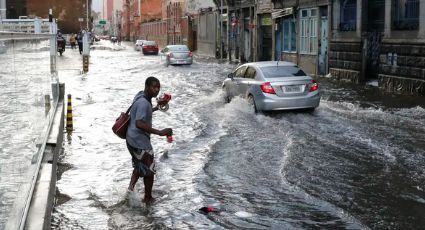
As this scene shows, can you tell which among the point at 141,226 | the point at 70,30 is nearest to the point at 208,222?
the point at 141,226

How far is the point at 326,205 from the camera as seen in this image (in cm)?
789

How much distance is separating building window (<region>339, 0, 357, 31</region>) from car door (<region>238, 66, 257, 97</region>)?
12.5 m

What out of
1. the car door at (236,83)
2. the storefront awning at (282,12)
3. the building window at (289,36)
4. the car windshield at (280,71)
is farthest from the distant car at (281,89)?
the building window at (289,36)

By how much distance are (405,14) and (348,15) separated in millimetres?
5941

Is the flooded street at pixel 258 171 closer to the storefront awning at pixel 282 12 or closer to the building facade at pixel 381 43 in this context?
the building facade at pixel 381 43

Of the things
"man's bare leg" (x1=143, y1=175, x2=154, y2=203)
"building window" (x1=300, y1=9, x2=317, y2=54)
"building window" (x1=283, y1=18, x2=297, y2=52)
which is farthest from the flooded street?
"building window" (x1=283, y1=18, x2=297, y2=52)

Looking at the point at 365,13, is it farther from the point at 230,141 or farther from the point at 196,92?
the point at 230,141

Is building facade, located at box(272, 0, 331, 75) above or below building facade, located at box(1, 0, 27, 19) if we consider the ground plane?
below

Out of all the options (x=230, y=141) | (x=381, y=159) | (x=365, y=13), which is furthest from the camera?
(x=365, y=13)

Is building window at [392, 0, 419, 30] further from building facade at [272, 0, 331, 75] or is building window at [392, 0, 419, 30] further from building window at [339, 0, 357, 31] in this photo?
building facade at [272, 0, 331, 75]

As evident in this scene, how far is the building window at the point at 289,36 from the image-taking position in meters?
37.5

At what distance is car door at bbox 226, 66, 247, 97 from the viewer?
17.8 m

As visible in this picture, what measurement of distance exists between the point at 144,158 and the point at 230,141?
4.95m

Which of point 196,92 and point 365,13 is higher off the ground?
point 365,13
